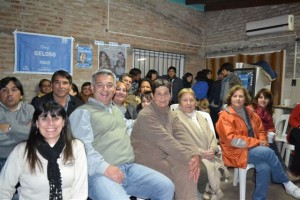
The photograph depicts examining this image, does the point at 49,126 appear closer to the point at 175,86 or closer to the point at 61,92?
the point at 61,92

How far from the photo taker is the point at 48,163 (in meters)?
1.59

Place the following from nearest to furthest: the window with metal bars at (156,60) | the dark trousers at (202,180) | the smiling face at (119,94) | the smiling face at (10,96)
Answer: the smiling face at (10,96), the dark trousers at (202,180), the smiling face at (119,94), the window with metal bars at (156,60)

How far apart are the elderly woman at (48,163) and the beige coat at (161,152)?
0.58 metres

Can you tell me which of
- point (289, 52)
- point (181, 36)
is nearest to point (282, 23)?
point (289, 52)

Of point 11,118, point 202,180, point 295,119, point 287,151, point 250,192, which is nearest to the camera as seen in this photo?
point 11,118

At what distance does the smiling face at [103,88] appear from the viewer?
2086 millimetres

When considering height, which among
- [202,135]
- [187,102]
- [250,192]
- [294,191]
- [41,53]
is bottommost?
[250,192]

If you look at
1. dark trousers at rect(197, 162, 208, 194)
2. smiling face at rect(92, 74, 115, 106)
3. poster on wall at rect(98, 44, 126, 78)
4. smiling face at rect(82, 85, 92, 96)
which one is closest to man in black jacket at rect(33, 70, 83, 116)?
smiling face at rect(92, 74, 115, 106)

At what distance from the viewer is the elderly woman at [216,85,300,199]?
2.82m

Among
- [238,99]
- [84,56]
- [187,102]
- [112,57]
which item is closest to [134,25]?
[112,57]

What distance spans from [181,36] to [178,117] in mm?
4997

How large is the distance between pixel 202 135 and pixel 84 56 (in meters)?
3.61

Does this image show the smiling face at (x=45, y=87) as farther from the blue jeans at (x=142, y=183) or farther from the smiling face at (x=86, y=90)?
the blue jeans at (x=142, y=183)

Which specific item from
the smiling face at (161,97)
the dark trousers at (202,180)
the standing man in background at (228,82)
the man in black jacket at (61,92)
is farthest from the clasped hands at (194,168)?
the standing man in background at (228,82)
